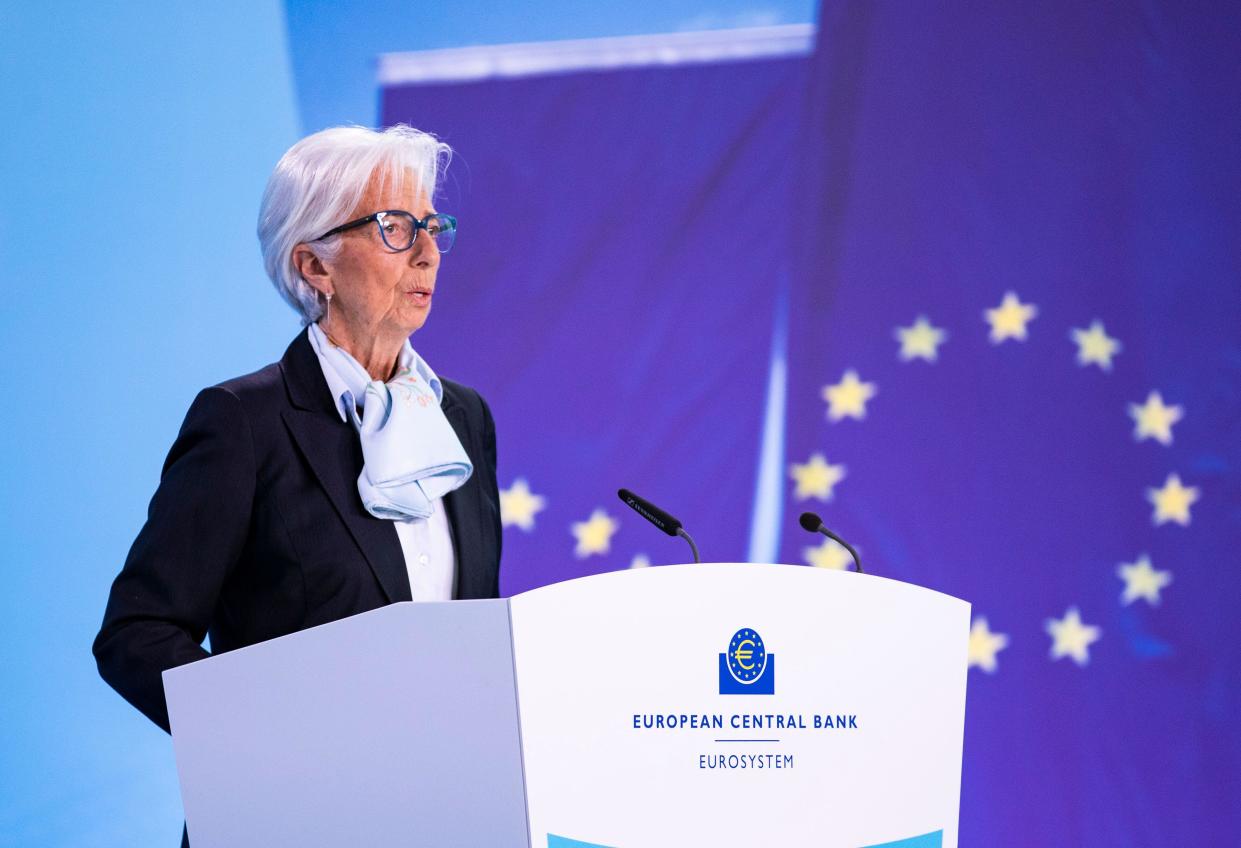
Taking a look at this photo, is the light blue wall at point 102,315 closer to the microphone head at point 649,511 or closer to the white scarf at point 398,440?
the white scarf at point 398,440

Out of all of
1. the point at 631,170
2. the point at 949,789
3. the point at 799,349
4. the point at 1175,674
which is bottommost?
the point at 949,789

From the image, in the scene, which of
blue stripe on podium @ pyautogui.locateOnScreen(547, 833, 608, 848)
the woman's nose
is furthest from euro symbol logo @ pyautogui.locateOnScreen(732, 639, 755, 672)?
the woman's nose

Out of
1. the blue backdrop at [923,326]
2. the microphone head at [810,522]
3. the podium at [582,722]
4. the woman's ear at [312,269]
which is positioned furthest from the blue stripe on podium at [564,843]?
the blue backdrop at [923,326]

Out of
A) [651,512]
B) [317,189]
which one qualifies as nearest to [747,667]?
[651,512]

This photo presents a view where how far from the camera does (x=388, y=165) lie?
6.06 feet

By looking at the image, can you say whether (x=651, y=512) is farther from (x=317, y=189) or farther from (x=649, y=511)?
(x=317, y=189)

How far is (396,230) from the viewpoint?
184 cm

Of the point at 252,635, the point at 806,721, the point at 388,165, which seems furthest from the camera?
the point at 388,165

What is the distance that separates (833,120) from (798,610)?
6.74ft

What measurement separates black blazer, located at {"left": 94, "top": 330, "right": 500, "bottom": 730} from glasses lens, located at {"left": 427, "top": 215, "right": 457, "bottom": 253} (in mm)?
253

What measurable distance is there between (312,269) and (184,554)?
1.61 ft

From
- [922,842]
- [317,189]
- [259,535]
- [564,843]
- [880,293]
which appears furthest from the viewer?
[880,293]

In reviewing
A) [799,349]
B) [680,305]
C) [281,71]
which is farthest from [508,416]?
[281,71]

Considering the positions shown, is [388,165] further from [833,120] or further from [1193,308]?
[1193,308]
